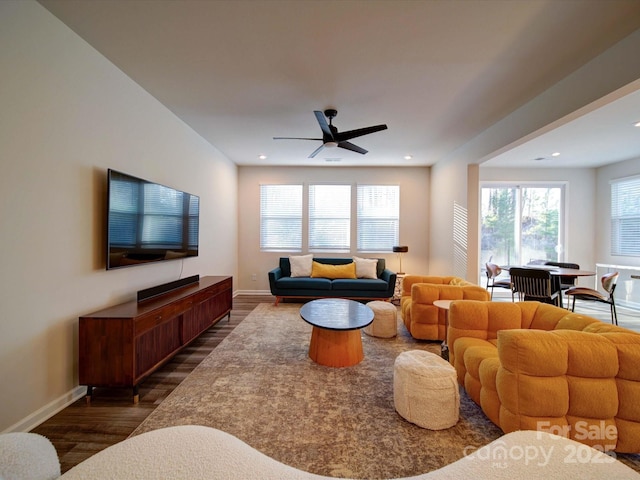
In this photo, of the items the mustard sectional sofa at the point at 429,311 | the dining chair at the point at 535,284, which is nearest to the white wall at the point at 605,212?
the dining chair at the point at 535,284

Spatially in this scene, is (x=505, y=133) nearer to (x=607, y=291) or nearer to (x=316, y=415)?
(x=607, y=291)

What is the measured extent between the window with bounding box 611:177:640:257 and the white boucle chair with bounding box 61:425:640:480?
6940 millimetres

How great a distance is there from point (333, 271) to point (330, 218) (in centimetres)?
136

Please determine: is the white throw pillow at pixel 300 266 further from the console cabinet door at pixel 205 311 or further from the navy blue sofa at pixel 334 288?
the console cabinet door at pixel 205 311

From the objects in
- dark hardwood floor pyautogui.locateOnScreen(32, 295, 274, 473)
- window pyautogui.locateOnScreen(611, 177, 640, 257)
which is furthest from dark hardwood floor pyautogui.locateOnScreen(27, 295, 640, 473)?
window pyautogui.locateOnScreen(611, 177, 640, 257)

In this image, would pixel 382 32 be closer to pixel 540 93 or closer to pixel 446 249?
pixel 540 93

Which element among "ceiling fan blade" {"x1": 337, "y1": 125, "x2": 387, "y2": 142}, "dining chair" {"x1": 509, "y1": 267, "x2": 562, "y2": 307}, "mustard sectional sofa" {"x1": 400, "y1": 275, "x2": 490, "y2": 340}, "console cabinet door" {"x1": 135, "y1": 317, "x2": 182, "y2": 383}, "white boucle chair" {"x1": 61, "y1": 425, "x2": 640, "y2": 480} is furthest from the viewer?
"dining chair" {"x1": 509, "y1": 267, "x2": 562, "y2": 307}

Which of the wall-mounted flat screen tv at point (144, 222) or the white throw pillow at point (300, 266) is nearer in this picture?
the wall-mounted flat screen tv at point (144, 222)

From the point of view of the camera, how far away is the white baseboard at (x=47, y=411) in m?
1.77

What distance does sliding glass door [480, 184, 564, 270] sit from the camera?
5922 millimetres

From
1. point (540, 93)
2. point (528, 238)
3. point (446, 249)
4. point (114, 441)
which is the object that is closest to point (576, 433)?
point (114, 441)

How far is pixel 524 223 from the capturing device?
594 centimetres

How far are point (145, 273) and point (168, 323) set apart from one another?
2.42 ft

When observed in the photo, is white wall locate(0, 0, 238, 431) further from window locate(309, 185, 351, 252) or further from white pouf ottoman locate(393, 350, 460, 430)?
window locate(309, 185, 351, 252)
